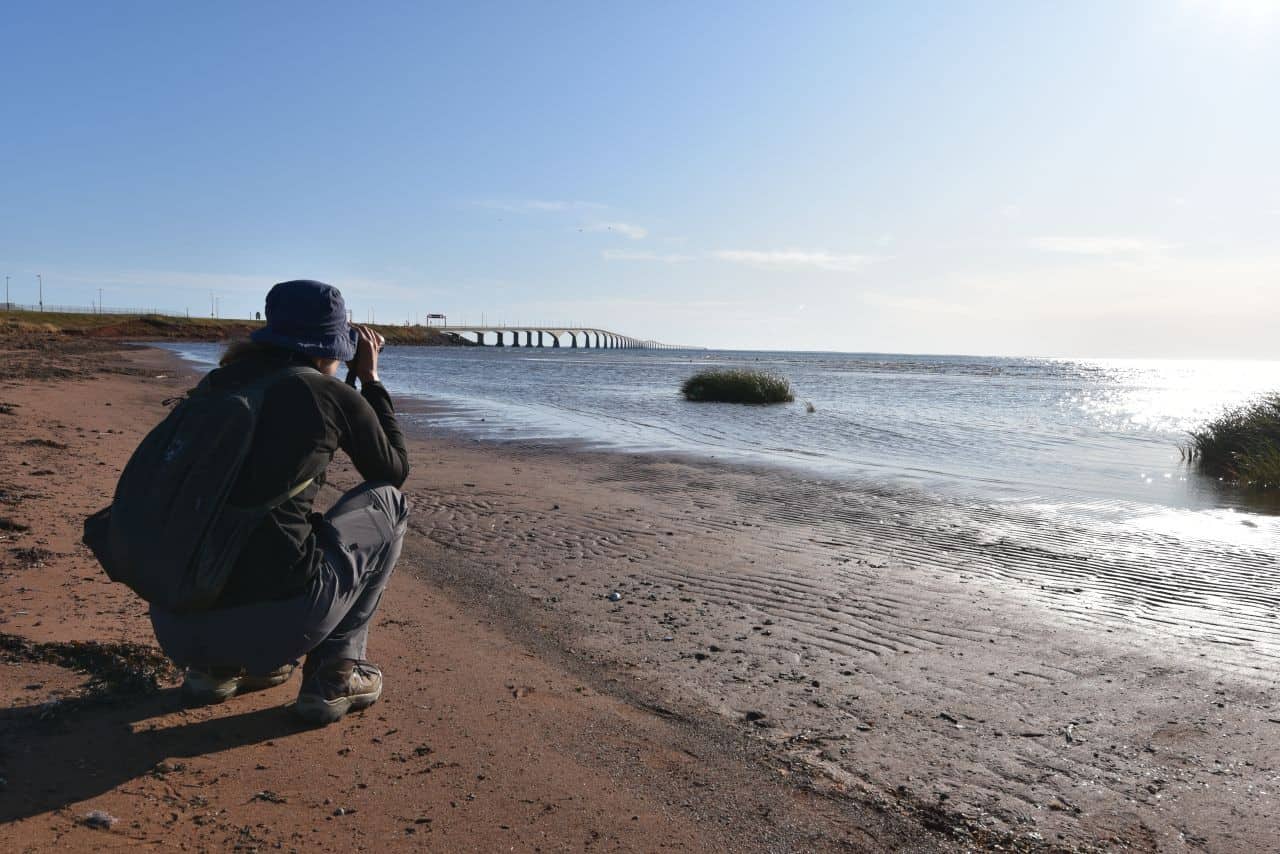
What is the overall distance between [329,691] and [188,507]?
1107 mm

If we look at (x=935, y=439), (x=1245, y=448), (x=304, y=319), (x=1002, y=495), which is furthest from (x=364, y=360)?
(x=935, y=439)

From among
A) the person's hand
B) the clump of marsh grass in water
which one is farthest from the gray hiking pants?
the clump of marsh grass in water

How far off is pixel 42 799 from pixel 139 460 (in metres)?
1.13

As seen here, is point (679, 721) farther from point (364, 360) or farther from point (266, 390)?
point (266, 390)

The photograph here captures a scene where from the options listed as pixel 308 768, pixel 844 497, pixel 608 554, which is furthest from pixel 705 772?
pixel 844 497

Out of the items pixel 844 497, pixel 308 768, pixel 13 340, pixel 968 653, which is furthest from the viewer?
pixel 13 340

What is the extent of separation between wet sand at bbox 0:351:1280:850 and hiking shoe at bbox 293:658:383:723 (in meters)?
0.07

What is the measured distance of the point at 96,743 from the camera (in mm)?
3195

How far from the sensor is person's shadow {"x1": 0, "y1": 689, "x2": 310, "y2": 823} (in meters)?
2.85

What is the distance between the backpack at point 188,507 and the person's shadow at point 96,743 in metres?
0.66

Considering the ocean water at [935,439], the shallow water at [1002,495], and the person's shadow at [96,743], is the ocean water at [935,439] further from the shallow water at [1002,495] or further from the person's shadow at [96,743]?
the person's shadow at [96,743]

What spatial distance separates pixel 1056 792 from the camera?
10.9 ft

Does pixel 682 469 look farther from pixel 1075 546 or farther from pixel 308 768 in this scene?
pixel 308 768

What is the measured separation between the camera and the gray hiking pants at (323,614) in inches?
121
